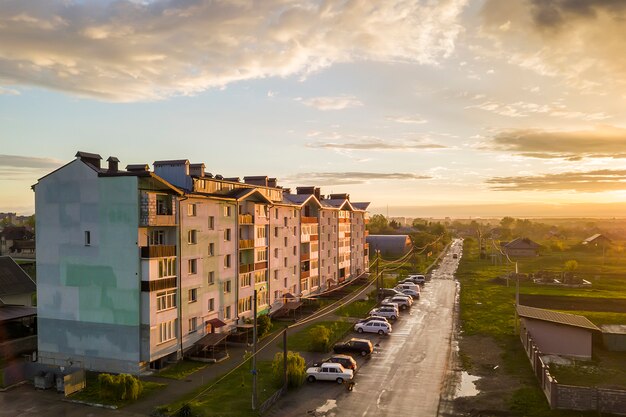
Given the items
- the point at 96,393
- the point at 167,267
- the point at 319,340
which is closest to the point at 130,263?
the point at 167,267

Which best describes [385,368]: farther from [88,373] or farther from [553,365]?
[88,373]

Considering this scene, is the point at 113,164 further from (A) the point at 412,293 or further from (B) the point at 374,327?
(A) the point at 412,293

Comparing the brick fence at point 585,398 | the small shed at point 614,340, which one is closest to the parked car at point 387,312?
the small shed at point 614,340

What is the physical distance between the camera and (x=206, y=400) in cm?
3488

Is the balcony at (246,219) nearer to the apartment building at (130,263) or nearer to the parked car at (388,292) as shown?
the apartment building at (130,263)

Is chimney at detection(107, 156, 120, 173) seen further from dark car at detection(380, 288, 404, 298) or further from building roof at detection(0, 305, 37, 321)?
dark car at detection(380, 288, 404, 298)

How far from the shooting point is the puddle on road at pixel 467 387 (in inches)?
1430

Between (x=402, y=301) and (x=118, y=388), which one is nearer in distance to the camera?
(x=118, y=388)

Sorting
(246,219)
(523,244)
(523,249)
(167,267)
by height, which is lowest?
(523,249)

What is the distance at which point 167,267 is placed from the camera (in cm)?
4309

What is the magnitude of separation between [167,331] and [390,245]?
122759 mm

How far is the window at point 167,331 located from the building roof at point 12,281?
26.7 m

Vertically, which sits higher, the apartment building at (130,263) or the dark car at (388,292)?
the apartment building at (130,263)

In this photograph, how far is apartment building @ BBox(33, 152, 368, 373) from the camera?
134 ft
